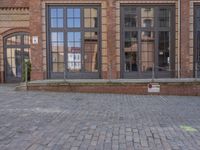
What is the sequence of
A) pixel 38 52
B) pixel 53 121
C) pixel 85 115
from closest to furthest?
pixel 53 121
pixel 85 115
pixel 38 52

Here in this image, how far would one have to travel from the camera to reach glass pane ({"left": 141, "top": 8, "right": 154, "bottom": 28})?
16.5m

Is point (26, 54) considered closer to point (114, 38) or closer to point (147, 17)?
point (114, 38)

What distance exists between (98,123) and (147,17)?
10227mm

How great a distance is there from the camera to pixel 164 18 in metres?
16.6

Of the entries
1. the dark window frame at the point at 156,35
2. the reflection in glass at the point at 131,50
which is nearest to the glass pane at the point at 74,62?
the dark window frame at the point at 156,35

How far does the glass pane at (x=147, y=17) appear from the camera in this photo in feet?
54.2

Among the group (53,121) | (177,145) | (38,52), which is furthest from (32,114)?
(38,52)

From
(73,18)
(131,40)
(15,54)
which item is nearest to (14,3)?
(15,54)

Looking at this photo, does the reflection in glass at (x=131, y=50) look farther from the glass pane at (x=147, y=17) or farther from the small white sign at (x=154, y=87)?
the small white sign at (x=154, y=87)

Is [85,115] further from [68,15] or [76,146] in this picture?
[68,15]

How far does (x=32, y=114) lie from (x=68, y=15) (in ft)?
29.3

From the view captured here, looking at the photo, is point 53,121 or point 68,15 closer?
point 53,121

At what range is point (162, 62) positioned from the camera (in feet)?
54.7

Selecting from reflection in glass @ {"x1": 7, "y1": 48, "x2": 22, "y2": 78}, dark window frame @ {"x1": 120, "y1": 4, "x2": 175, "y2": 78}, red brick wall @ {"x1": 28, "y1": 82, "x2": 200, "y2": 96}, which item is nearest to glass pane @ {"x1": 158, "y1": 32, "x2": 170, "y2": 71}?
dark window frame @ {"x1": 120, "y1": 4, "x2": 175, "y2": 78}
